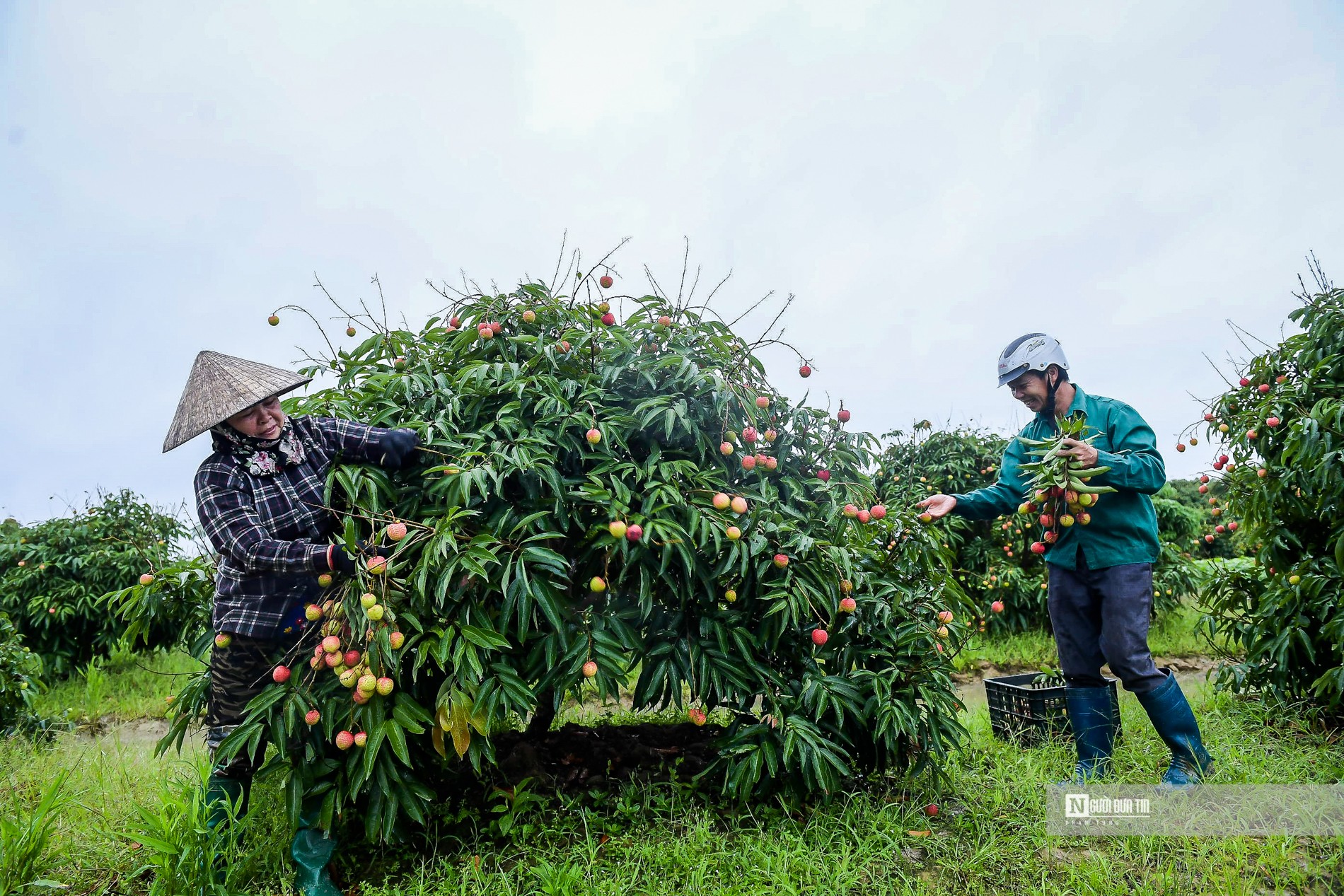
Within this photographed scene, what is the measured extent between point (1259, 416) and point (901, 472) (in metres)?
3.89

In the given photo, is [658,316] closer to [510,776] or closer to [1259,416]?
[510,776]

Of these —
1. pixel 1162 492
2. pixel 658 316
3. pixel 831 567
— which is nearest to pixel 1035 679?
pixel 831 567

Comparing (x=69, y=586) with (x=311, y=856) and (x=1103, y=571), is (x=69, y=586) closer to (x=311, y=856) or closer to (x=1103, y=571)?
(x=311, y=856)

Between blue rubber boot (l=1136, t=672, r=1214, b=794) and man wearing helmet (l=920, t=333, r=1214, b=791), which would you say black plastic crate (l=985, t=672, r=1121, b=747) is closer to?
man wearing helmet (l=920, t=333, r=1214, b=791)

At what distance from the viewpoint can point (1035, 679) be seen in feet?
13.3

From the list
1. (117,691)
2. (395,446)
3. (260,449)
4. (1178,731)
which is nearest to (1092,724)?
(1178,731)

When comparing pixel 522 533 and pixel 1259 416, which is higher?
pixel 1259 416

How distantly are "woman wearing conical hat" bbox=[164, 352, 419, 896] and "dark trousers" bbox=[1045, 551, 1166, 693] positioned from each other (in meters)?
2.54

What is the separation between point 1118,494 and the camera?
9.78 feet

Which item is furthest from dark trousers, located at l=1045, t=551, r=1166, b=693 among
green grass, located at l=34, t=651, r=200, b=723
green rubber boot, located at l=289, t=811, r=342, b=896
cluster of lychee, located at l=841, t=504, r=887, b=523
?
green grass, located at l=34, t=651, r=200, b=723

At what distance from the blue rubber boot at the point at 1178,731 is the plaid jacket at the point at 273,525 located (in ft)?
9.56

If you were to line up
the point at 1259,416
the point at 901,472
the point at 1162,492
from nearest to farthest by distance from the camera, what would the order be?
the point at 1259,416 < the point at 901,472 < the point at 1162,492

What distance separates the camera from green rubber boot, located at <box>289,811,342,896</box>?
2.46 m

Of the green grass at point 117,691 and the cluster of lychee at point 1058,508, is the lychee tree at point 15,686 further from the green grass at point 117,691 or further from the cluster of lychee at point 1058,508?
the cluster of lychee at point 1058,508
